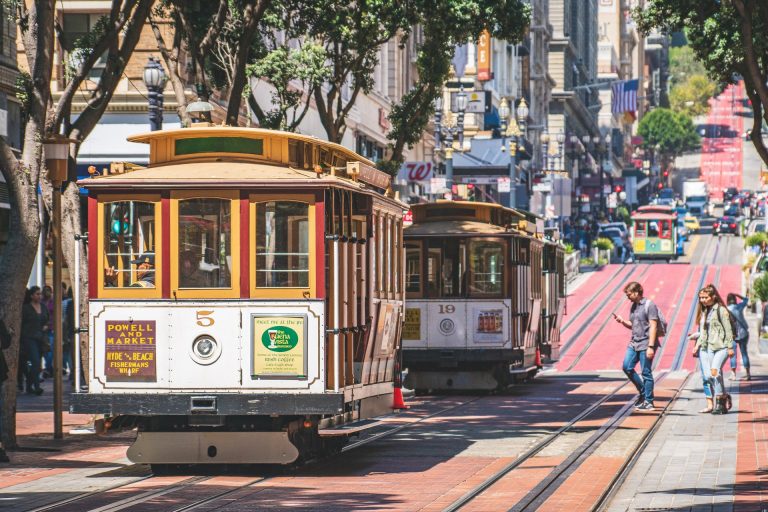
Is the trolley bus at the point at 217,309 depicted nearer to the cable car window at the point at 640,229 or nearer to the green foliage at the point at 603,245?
the cable car window at the point at 640,229

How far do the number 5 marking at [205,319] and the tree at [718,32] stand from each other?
1183 centimetres

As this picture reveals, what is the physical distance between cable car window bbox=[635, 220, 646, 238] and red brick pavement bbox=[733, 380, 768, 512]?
59091 mm

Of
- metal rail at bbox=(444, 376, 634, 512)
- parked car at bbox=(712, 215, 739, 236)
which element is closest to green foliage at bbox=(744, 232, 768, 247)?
metal rail at bbox=(444, 376, 634, 512)

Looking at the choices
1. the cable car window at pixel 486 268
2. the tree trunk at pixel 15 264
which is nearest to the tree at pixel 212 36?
the tree trunk at pixel 15 264

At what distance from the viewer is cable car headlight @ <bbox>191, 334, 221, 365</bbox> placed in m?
15.6

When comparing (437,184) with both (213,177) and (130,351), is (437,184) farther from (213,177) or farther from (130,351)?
(130,351)

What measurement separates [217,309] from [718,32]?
1295 cm

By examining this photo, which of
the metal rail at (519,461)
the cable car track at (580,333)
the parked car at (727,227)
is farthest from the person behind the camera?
the parked car at (727,227)

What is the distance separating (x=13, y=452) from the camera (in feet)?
61.0

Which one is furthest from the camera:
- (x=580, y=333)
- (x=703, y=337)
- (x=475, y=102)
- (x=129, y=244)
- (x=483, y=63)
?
(x=483, y=63)

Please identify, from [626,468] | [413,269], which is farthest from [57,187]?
[413,269]

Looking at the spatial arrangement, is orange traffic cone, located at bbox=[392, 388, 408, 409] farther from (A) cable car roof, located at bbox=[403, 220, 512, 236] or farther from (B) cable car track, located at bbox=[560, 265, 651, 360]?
(B) cable car track, located at bbox=[560, 265, 651, 360]

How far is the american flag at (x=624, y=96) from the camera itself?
429ft

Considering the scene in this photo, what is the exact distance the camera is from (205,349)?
51.3 ft
